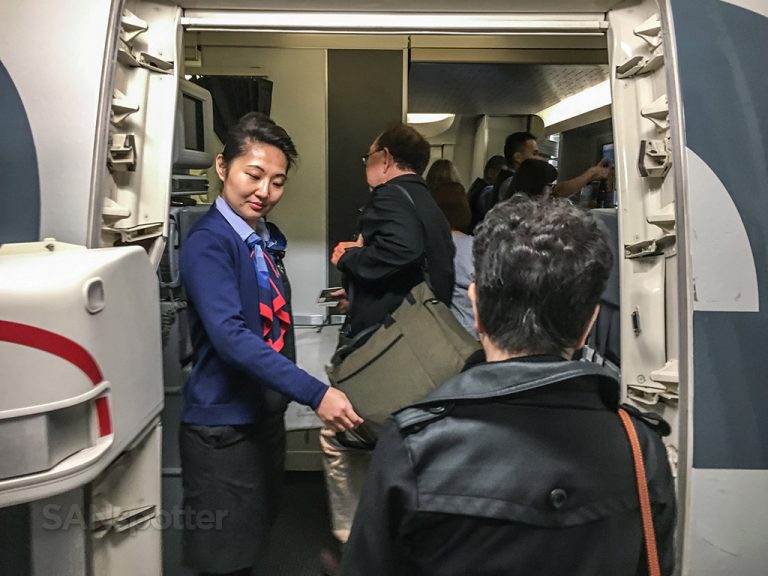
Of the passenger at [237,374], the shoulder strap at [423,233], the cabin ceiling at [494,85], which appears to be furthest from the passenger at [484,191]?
the passenger at [237,374]

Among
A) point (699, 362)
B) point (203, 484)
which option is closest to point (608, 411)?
point (699, 362)

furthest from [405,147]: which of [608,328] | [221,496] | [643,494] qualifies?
[643,494]

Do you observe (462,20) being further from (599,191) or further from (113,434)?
(599,191)

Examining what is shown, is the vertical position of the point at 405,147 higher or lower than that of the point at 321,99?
lower

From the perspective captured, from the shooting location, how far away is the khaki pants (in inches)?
74.4

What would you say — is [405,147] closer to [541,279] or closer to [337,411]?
[337,411]

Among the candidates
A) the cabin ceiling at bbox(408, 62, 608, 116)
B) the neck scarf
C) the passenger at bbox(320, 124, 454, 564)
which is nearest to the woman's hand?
the neck scarf

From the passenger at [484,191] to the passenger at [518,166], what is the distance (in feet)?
0.30

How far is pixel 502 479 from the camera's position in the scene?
0.86 m

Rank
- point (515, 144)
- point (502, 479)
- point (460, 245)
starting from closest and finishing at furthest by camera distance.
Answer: point (502, 479), point (460, 245), point (515, 144)

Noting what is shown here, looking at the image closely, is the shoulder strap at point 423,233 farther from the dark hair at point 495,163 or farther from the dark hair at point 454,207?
the dark hair at point 495,163

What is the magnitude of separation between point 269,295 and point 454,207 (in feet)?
4.50

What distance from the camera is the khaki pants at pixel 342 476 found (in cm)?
189

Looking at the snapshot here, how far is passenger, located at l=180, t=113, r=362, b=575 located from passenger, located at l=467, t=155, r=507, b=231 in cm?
224
